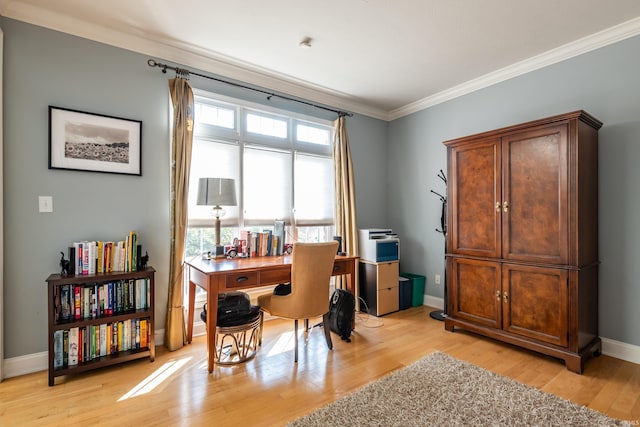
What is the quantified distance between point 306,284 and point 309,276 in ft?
0.22

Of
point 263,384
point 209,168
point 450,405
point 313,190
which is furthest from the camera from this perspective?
point 313,190

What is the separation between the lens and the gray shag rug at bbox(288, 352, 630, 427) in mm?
1697

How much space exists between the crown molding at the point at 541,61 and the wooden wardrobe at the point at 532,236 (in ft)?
2.39

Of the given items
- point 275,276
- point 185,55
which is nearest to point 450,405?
point 275,276

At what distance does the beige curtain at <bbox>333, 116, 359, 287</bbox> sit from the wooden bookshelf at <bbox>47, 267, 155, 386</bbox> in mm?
2194

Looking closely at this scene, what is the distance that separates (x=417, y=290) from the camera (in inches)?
156

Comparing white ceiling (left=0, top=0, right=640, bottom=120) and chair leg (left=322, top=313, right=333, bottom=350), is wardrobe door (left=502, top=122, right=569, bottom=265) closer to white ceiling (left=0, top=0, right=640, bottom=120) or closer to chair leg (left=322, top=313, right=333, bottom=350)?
white ceiling (left=0, top=0, right=640, bottom=120)

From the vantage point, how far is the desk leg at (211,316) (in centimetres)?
222

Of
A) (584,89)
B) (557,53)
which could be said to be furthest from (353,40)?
(584,89)

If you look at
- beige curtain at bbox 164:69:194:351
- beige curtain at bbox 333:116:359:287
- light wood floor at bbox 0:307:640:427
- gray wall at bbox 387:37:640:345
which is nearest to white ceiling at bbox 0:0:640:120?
gray wall at bbox 387:37:640:345

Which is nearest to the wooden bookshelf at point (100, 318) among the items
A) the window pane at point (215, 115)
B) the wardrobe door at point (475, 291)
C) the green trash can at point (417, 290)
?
the window pane at point (215, 115)

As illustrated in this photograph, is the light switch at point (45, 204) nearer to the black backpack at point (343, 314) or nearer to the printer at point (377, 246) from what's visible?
the black backpack at point (343, 314)

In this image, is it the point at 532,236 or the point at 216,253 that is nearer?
the point at 532,236

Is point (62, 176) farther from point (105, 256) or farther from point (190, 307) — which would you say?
point (190, 307)
